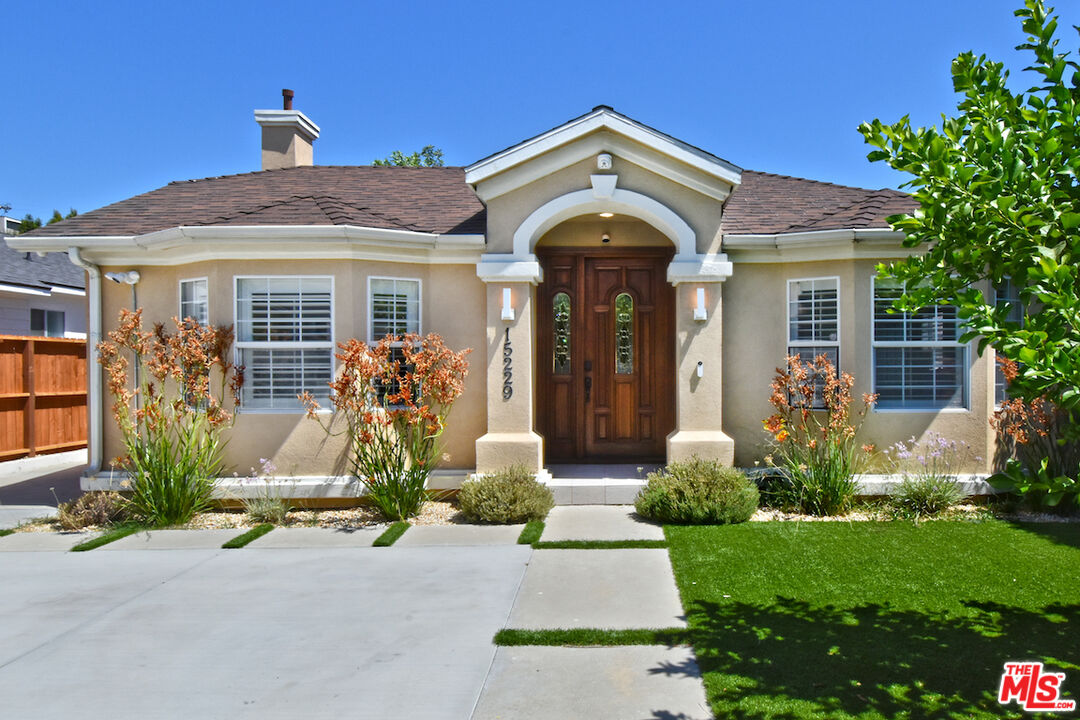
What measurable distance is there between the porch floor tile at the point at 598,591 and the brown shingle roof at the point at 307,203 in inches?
187

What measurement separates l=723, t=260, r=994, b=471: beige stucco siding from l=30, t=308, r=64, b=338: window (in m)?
15.1

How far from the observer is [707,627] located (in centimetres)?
508

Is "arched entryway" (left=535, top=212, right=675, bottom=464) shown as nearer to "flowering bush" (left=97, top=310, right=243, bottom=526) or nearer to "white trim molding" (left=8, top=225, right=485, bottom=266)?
"white trim molding" (left=8, top=225, right=485, bottom=266)

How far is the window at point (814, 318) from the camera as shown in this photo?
9164 millimetres

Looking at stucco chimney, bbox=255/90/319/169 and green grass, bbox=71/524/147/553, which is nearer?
green grass, bbox=71/524/147/553

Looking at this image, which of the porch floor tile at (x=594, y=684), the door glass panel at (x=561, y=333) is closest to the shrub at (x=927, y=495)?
the door glass panel at (x=561, y=333)

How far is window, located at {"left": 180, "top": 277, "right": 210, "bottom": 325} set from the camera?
30.1ft

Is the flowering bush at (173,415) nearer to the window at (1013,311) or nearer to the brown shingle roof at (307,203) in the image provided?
the brown shingle roof at (307,203)

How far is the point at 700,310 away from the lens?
9.01m

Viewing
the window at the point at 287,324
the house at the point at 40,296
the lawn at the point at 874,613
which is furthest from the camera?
the house at the point at 40,296

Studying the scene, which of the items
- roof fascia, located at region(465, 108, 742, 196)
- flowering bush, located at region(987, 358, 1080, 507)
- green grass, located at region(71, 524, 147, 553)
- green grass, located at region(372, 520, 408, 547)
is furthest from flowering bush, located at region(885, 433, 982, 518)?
green grass, located at region(71, 524, 147, 553)

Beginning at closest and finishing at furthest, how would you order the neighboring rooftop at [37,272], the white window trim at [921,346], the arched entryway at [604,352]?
the white window trim at [921,346], the arched entryway at [604,352], the neighboring rooftop at [37,272]

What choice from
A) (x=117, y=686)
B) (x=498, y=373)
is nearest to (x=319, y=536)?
(x=498, y=373)

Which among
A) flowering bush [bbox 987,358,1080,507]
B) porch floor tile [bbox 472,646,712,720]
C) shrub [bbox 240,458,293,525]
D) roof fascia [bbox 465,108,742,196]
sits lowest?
porch floor tile [bbox 472,646,712,720]
